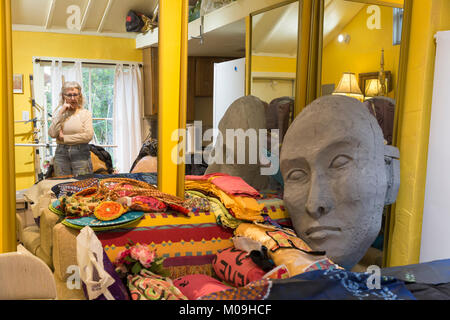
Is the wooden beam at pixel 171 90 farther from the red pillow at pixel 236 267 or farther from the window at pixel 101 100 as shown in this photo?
the red pillow at pixel 236 267

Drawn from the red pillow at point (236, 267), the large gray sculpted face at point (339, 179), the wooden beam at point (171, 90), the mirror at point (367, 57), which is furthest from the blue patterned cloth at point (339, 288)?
the wooden beam at point (171, 90)

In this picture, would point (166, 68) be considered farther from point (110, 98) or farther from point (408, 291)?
point (408, 291)

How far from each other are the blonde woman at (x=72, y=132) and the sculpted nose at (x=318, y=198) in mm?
1568

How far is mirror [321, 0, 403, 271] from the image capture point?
3.00 meters

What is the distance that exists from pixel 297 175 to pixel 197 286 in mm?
1085

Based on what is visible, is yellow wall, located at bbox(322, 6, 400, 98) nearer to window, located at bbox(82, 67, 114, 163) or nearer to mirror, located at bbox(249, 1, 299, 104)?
mirror, located at bbox(249, 1, 299, 104)

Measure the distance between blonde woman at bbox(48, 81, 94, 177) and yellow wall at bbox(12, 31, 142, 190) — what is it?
0.60ft

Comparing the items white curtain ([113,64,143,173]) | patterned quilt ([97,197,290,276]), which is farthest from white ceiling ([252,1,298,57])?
patterned quilt ([97,197,290,276])

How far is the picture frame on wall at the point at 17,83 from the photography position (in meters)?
2.65

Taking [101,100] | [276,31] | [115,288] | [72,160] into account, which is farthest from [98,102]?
[276,31]

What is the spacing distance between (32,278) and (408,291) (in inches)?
56.1

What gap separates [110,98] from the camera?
300 cm

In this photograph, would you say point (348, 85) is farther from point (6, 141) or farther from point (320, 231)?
point (6, 141)

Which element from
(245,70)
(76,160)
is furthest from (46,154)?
(245,70)
